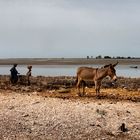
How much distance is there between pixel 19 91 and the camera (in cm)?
2964

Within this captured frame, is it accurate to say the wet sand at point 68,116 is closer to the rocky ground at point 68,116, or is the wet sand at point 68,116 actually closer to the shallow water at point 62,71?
A: the rocky ground at point 68,116

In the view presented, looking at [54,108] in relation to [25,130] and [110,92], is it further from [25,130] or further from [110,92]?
[110,92]

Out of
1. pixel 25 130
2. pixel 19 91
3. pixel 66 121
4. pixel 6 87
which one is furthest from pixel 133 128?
pixel 6 87

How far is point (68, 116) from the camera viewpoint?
863 inches

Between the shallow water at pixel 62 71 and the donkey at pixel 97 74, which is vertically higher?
the donkey at pixel 97 74

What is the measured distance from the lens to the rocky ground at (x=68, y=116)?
1967cm

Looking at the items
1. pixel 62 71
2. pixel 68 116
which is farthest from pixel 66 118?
pixel 62 71

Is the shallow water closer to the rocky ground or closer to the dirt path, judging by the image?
the rocky ground

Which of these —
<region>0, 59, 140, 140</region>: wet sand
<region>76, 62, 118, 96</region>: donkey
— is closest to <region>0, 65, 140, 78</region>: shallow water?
<region>76, 62, 118, 96</region>: donkey

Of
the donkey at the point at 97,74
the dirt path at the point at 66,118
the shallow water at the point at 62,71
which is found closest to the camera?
Answer: the dirt path at the point at 66,118

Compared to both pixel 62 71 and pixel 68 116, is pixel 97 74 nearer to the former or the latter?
pixel 68 116

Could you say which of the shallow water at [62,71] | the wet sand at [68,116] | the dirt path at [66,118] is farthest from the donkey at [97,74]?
the shallow water at [62,71]

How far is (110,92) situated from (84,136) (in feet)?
32.5

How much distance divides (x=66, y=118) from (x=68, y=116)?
31cm
